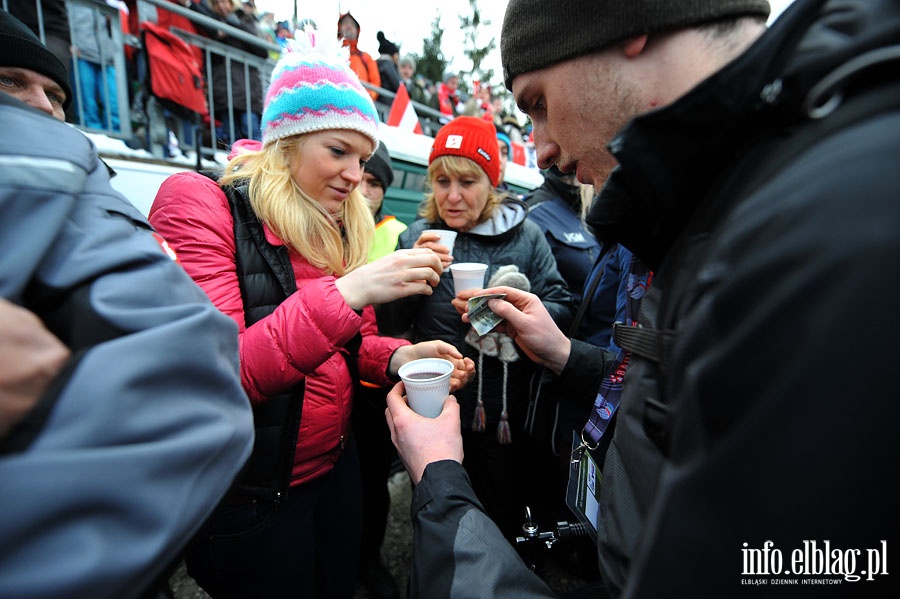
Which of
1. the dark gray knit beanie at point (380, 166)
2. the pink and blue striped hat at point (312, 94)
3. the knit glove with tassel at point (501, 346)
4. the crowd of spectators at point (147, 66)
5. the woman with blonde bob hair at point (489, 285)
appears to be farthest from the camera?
the crowd of spectators at point (147, 66)

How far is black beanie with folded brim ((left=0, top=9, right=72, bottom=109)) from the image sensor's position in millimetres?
2029

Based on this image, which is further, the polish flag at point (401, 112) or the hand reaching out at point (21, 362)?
the polish flag at point (401, 112)

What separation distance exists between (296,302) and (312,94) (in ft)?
3.25

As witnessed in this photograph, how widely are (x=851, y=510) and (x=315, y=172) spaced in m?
2.02

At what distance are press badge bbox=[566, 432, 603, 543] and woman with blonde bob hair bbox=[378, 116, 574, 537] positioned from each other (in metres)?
0.96

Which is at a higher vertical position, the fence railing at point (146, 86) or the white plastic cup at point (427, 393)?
the fence railing at point (146, 86)

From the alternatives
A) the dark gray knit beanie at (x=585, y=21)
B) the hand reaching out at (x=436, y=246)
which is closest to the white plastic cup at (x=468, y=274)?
the hand reaching out at (x=436, y=246)

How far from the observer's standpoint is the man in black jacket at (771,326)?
446 millimetres

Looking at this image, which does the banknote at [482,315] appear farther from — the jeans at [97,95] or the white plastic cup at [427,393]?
the jeans at [97,95]

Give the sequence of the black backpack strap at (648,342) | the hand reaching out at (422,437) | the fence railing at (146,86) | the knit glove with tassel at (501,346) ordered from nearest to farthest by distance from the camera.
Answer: the black backpack strap at (648,342) < the hand reaching out at (422,437) < the knit glove with tassel at (501,346) < the fence railing at (146,86)

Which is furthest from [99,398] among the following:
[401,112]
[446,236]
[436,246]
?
[401,112]

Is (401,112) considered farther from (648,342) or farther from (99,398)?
(99,398)

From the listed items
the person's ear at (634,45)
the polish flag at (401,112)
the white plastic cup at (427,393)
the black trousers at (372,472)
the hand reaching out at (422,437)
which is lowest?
the black trousers at (372,472)

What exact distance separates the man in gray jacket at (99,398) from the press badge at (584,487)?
3.22 ft
